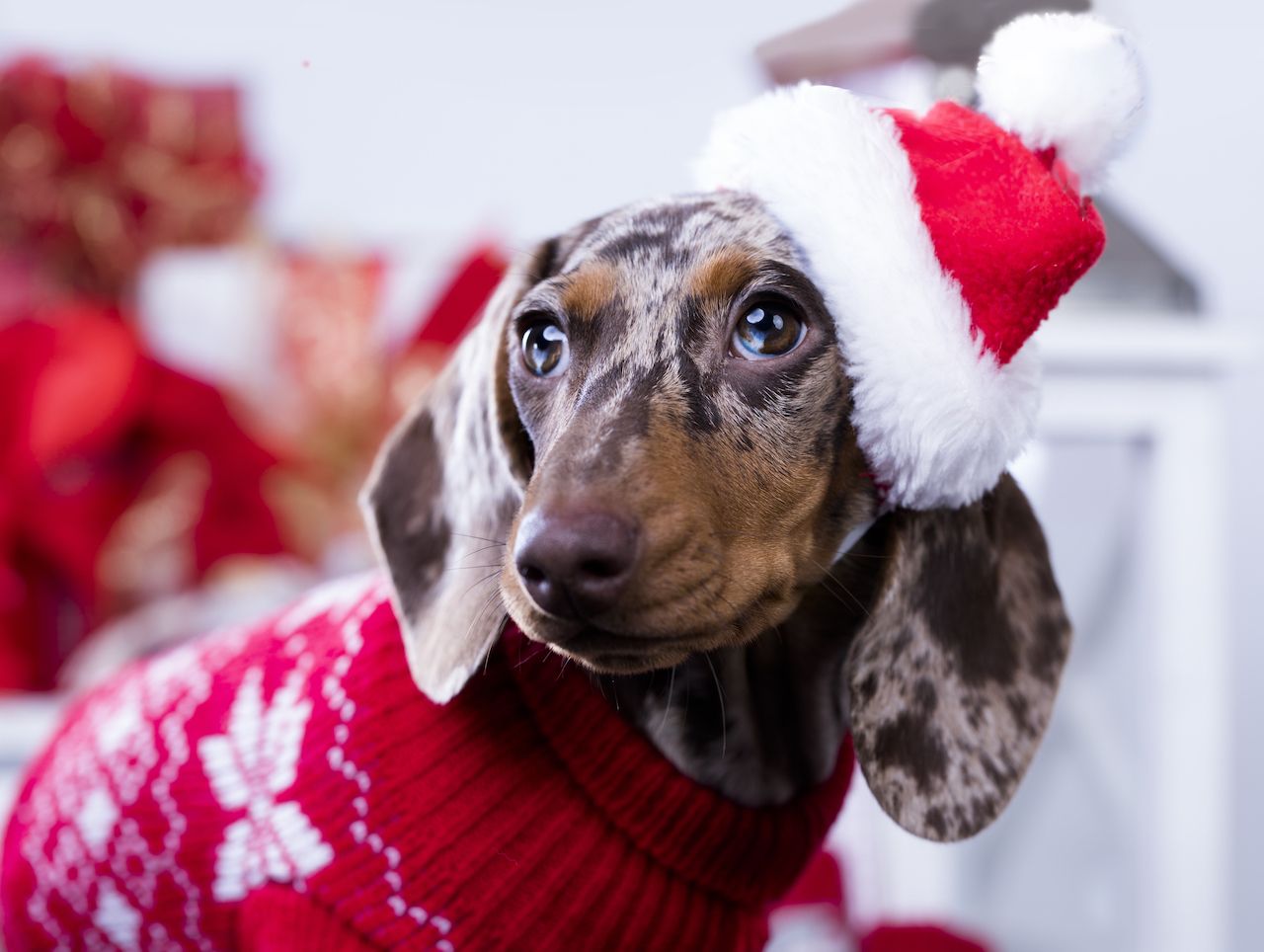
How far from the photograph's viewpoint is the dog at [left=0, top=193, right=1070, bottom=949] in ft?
2.24

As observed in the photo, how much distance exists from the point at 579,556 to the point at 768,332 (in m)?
0.23

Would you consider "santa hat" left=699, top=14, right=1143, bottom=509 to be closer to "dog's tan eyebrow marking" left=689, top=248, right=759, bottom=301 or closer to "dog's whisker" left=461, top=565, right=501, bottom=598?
"dog's tan eyebrow marking" left=689, top=248, right=759, bottom=301

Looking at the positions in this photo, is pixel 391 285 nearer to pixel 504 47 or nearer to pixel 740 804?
pixel 504 47

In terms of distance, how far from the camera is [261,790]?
2.79 feet

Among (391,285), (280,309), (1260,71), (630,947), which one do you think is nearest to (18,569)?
(280,309)

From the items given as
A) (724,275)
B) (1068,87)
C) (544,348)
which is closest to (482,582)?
(544,348)

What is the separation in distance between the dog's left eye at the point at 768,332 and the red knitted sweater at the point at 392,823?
0.91 feet

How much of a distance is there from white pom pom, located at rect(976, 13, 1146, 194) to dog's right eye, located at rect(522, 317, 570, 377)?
33 centimetres

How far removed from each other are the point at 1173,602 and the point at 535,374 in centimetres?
87

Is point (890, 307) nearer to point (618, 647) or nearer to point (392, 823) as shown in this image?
point (618, 647)

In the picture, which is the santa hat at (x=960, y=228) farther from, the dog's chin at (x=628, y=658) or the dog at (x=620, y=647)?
the dog's chin at (x=628, y=658)

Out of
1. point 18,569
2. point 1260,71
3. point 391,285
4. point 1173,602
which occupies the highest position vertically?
point 1260,71

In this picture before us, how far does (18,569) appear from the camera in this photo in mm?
1766

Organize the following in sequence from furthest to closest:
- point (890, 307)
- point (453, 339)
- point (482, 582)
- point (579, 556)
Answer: point (453, 339), point (482, 582), point (890, 307), point (579, 556)
